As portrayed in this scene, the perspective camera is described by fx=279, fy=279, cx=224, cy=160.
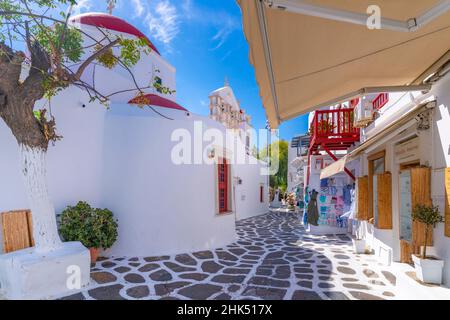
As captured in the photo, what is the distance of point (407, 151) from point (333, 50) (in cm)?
394

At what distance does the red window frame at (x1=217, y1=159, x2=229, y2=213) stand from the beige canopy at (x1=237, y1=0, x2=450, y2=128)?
19.8ft

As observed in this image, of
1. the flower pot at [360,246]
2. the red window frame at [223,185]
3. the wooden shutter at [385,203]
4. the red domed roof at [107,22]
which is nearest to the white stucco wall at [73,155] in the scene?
the red window frame at [223,185]

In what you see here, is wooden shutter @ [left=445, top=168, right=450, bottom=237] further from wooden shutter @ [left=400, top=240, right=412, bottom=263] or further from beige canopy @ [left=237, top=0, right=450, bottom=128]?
wooden shutter @ [left=400, top=240, right=412, bottom=263]

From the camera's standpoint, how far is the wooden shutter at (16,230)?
6.39m

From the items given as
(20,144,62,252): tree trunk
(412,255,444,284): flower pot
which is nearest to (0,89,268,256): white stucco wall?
(20,144,62,252): tree trunk

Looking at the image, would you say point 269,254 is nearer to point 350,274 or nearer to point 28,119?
point 350,274

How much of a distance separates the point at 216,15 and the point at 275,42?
32.7 ft

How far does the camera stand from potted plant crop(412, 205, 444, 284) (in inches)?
184

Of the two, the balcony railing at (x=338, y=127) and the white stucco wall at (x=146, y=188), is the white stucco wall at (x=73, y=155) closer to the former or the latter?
the white stucco wall at (x=146, y=188)

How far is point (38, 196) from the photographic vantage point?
6000mm

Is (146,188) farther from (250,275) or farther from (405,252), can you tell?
(405,252)

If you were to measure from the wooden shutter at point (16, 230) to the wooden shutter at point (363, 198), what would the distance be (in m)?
9.16

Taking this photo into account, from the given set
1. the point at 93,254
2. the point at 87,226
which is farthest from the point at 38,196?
the point at 93,254

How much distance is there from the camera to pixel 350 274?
683 centimetres
